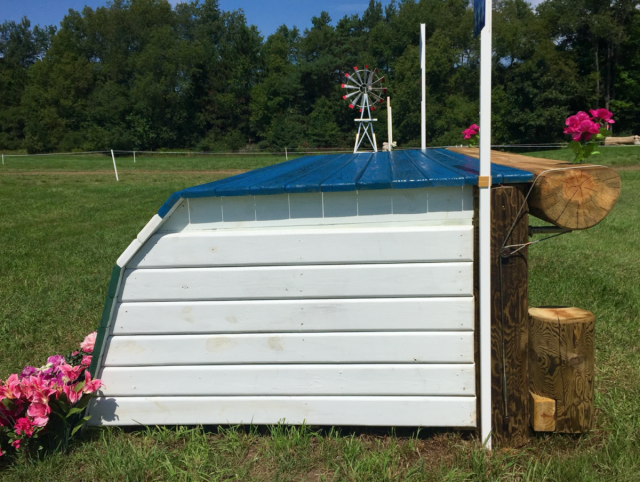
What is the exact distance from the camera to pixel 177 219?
8.41ft

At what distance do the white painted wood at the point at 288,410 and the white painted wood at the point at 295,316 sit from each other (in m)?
0.37

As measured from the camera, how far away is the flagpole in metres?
2.21

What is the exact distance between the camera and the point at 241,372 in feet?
8.66

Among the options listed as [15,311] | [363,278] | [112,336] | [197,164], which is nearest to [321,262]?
[363,278]

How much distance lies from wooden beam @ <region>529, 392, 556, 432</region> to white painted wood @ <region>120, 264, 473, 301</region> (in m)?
0.63

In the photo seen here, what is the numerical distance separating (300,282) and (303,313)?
154mm

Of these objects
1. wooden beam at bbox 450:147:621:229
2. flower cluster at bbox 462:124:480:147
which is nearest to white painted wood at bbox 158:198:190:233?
wooden beam at bbox 450:147:621:229

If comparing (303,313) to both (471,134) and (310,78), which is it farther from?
(310,78)

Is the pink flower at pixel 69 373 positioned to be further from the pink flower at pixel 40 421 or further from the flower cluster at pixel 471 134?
the flower cluster at pixel 471 134

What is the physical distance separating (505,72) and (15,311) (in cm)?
4040

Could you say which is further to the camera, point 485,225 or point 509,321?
point 509,321

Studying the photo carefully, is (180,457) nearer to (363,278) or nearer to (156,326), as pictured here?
(156,326)

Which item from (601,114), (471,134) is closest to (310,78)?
(471,134)

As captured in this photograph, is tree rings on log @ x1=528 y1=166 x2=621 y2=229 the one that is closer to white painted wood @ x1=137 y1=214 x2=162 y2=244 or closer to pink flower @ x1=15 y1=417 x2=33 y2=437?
white painted wood @ x1=137 y1=214 x2=162 y2=244
